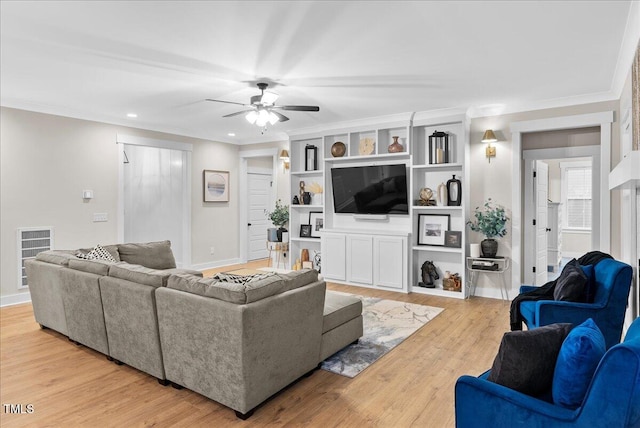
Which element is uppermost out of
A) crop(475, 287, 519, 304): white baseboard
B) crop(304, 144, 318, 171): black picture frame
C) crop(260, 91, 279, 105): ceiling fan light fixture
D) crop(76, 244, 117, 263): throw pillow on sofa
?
crop(260, 91, 279, 105): ceiling fan light fixture

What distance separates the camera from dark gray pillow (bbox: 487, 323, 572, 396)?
1529mm

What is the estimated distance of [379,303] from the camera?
5.02m

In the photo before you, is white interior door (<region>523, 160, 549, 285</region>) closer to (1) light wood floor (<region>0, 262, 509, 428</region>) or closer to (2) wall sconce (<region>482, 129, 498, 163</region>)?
(2) wall sconce (<region>482, 129, 498, 163</region>)

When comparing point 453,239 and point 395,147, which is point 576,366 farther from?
point 395,147

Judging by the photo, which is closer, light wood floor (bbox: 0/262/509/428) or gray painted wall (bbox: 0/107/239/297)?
light wood floor (bbox: 0/262/509/428)

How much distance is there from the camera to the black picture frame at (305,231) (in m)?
6.99

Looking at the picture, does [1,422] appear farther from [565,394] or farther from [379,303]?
[379,303]

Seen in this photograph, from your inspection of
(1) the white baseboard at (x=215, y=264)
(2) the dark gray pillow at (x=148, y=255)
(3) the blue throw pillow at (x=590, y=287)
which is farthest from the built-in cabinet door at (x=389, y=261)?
(1) the white baseboard at (x=215, y=264)

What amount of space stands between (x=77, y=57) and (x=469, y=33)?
3.39 metres

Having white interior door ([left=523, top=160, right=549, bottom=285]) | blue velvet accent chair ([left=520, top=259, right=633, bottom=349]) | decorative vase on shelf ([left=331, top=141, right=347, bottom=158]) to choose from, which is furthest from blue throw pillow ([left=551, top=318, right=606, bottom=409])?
decorative vase on shelf ([left=331, top=141, right=347, bottom=158])

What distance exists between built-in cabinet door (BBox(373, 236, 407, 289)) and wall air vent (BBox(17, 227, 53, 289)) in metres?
4.60

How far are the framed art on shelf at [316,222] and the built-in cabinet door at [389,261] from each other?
1.35 metres

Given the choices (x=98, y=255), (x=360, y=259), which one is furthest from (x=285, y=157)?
(x=98, y=255)

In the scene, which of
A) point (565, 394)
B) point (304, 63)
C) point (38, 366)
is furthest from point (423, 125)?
point (38, 366)
